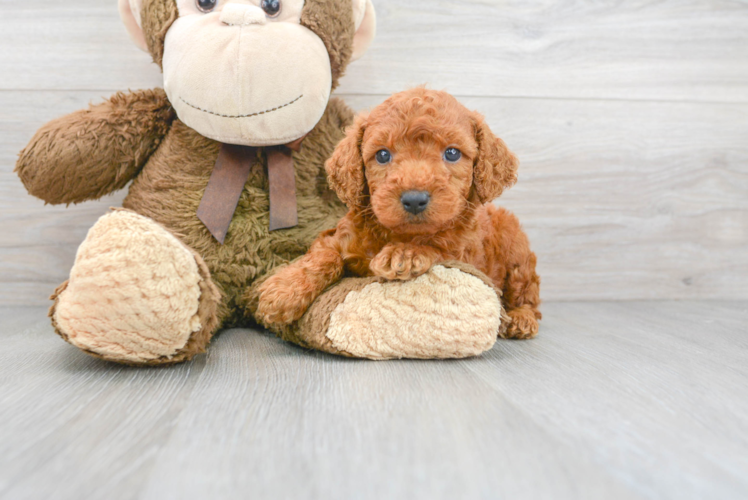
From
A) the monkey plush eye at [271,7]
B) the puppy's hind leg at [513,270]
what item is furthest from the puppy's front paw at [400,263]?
the monkey plush eye at [271,7]

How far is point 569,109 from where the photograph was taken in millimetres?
1651

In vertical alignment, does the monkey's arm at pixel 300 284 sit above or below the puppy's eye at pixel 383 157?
below

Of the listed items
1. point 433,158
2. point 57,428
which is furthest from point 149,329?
point 433,158

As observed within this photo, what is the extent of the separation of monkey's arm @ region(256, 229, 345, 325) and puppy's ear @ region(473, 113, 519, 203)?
0.32m

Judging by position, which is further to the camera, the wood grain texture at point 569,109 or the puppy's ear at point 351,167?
the wood grain texture at point 569,109

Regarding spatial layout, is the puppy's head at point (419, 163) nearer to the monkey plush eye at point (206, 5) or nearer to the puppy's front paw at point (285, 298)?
the puppy's front paw at point (285, 298)

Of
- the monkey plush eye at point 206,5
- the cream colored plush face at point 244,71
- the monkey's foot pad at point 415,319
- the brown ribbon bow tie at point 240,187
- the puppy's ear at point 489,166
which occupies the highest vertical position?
the monkey plush eye at point 206,5

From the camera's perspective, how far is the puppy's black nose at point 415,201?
0.90 meters

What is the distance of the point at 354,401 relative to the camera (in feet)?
2.60

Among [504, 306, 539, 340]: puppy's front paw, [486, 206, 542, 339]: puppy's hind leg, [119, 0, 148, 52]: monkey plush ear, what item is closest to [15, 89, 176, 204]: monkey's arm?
[119, 0, 148, 52]: monkey plush ear

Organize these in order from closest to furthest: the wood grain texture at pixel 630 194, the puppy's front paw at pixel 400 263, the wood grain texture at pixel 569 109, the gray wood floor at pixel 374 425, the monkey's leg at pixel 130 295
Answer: the gray wood floor at pixel 374 425, the monkey's leg at pixel 130 295, the puppy's front paw at pixel 400 263, the wood grain texture at pixel 569 109, the wood grain texture at pixel 630 194

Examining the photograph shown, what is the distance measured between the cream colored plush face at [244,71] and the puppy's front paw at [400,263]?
41 centimetres

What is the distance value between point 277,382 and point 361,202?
39cm

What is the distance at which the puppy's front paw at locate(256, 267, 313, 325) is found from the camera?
0.99 metres
